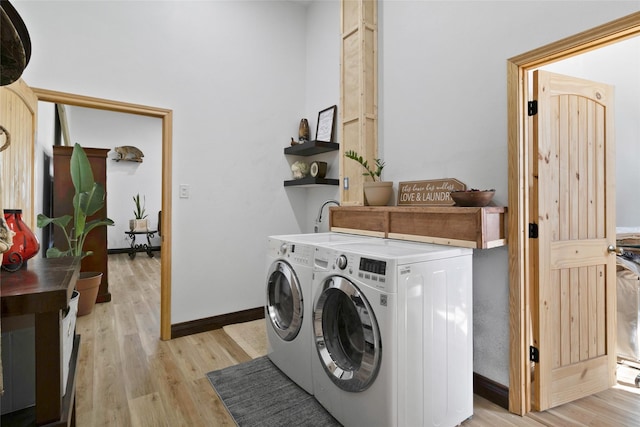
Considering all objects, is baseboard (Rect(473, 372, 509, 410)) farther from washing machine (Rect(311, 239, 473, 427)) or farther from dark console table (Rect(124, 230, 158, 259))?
dark console table (Rect(124, 230, 158, 259))

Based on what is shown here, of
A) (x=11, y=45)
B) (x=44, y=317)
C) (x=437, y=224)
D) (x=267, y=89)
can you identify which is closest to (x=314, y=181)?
(x=267, y=89)

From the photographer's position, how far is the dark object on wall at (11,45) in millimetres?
607

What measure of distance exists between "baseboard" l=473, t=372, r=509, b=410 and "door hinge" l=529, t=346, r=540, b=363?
0.74ft

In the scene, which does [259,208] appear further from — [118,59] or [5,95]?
[5,95]

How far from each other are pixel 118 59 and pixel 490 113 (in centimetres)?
280

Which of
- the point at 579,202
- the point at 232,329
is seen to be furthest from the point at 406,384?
the point at 232,329

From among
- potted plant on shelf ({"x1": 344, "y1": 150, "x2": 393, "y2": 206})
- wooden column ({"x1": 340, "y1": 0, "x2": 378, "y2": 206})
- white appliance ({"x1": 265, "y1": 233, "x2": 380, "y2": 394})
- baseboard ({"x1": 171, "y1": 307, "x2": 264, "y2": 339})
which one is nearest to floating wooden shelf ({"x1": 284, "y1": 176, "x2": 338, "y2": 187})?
wooden column ({"x1": 340, "y1": 0, "x2": 378, "y2": 206})

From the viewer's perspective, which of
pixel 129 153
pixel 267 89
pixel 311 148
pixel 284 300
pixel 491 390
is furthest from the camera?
pixel 129 153

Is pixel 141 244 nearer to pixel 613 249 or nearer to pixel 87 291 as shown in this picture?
pixel 87 291

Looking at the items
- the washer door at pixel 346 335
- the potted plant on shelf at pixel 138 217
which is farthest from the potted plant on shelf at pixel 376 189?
the potted plant on shelf at pixel 138 217

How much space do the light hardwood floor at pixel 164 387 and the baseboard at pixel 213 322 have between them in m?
0.07

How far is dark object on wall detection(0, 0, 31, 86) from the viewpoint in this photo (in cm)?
61

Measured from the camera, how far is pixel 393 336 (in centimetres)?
145

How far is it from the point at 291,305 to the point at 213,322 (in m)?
1.27
